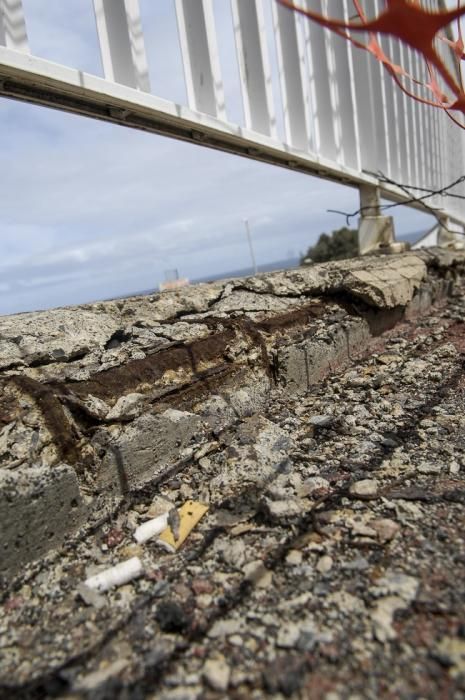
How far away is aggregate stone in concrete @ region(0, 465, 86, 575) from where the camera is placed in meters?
1.17

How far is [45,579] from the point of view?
3.90ft

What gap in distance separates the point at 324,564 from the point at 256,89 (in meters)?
3.39

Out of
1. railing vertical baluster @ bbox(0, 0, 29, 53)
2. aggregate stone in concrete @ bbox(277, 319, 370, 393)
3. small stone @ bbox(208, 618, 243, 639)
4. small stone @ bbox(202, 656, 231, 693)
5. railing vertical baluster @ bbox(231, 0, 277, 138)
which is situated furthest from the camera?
railing vertical baluster @ bbox(231, 0, 277, 138)

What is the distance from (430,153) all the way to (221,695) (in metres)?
9.36

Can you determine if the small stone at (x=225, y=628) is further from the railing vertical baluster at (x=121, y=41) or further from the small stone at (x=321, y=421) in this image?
the railing vertical baluster at (x=121, y=41)

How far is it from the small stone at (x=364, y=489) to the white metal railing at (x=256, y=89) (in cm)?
218

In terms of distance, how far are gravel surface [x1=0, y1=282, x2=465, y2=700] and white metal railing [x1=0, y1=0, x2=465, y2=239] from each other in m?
1.88

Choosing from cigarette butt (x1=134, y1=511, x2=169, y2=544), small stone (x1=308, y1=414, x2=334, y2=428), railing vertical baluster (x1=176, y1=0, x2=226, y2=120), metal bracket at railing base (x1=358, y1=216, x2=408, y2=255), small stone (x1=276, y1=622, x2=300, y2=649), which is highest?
railing vertical baluster (x1=176, y1=0, x2=226, y2=120)

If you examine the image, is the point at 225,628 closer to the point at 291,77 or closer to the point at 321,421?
the point at 321,421

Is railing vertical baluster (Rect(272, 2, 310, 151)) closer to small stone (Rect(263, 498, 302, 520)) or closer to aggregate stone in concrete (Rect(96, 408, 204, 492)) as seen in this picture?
aggregate stone in concrete (Rect(96, 408, 204, 492))

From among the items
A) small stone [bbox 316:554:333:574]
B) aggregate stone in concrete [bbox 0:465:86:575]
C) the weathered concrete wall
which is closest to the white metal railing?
the weathered concrete wall

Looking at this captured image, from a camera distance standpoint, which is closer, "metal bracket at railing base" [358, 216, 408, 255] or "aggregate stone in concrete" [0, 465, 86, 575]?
"aggregate stone in concrete" [0, 465, 86, 575]

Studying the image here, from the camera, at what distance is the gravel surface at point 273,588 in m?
0.86

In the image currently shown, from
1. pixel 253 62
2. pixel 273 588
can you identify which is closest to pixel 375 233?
pixel 253 62
